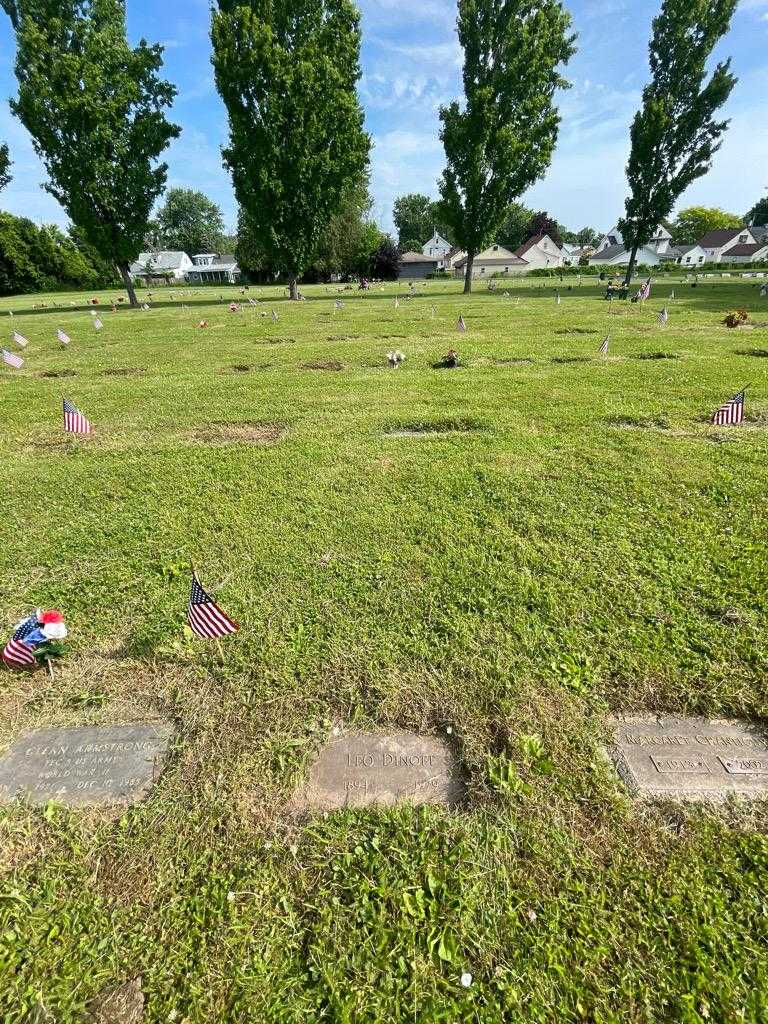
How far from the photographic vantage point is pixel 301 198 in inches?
1000

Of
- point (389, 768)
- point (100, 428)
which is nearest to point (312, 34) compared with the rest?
point (100, 428)

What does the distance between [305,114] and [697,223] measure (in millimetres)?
98370

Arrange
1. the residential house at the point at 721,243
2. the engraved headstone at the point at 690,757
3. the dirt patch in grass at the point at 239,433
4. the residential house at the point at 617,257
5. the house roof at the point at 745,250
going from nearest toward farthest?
the engraved headstone at the point at 690,757, the dirt patch in grass at the point at 239,433, the house roof at the point at 745,250, the residential house at the point at 617,257, the residential house at the point at 721,243

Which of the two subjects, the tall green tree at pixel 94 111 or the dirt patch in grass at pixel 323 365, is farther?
the tall green tree at pixel 94 111

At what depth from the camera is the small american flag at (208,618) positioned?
109 inches

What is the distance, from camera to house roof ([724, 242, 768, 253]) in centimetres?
7568

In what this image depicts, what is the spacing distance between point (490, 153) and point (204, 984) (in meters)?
35.1

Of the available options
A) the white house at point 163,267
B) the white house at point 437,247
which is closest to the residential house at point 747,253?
the white house at point 437,247

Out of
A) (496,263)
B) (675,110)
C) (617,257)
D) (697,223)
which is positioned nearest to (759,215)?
(697,223)

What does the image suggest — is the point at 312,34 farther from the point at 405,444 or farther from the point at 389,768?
the point at 389,768

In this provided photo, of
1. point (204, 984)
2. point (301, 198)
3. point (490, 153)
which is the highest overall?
point (490, 153)

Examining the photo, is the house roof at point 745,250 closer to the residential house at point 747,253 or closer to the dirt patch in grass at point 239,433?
the residential house at point 747,253

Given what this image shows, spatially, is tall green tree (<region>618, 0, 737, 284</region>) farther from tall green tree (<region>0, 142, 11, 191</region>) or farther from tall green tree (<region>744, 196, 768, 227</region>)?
tall green tree (<region>744, 196, 768, 227</region>)

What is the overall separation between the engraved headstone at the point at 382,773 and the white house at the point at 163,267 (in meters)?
90.9
